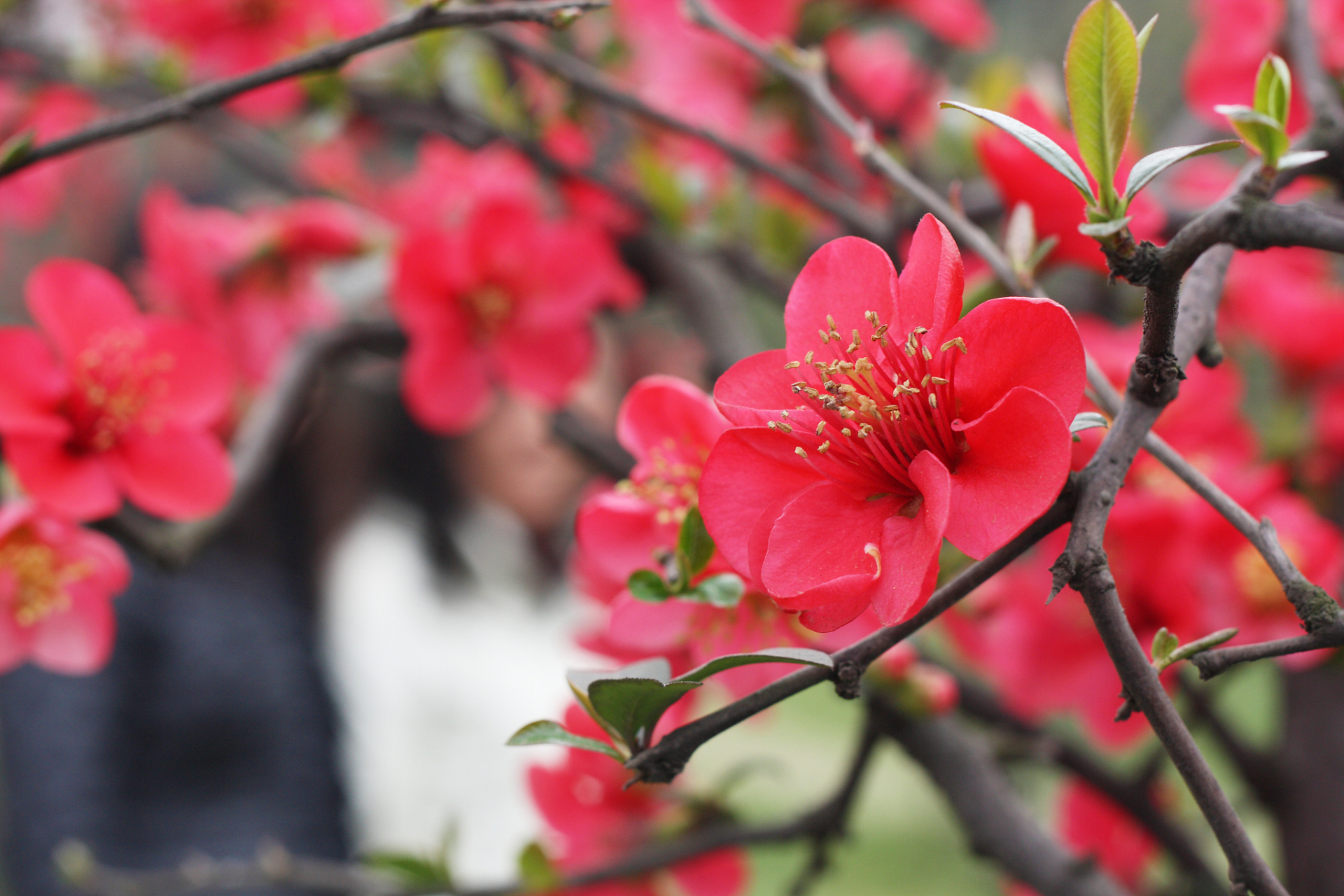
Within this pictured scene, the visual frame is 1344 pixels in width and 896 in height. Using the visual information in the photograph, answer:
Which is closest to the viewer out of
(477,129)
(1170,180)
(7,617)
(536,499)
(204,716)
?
(7,617)

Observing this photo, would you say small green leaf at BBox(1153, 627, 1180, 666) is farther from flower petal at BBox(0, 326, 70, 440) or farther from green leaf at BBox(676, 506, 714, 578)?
flower petal at BBox(0, 326, 70, 440)

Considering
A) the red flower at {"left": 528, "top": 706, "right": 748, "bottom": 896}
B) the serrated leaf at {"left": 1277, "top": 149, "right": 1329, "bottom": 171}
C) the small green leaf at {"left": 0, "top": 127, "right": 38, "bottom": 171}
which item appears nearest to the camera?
the serrated leaf at {"left": 1277, "top": 149, "right": 1329, "bottom": 171}

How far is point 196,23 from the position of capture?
67 cm

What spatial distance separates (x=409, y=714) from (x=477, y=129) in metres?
1.56

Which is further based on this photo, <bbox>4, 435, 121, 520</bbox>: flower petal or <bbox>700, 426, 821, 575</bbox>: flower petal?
<bbox>4, 435, 121, 520</bbox>: flower petal

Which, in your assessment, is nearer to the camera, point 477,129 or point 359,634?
point 477,129

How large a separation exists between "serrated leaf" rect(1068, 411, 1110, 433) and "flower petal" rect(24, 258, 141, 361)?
37 centimetres

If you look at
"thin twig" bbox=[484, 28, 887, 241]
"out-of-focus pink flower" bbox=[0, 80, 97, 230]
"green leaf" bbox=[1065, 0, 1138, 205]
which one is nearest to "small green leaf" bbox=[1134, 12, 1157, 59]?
"green leaf" bbox=[1065, 0, 1138, 205]

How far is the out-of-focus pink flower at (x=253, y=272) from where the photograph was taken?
0.63 metres

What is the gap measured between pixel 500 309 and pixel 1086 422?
16.5 inches

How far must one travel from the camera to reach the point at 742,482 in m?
0.22

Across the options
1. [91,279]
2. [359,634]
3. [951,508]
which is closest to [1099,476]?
[951,508]

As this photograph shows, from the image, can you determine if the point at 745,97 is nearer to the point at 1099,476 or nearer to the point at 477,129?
the point at 477,129

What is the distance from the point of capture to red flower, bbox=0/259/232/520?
360 millimetres
